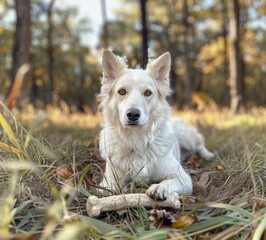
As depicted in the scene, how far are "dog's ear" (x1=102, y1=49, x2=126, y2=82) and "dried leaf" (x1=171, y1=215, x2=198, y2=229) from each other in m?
1.76

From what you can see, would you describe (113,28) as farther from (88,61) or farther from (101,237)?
(101,237)

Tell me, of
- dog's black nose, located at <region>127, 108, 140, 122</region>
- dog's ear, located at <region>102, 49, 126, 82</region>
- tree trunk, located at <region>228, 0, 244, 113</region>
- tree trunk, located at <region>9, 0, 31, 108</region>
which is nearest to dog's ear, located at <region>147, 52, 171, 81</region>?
dog's ear, located at <region>102, 49, 126, 82</region>

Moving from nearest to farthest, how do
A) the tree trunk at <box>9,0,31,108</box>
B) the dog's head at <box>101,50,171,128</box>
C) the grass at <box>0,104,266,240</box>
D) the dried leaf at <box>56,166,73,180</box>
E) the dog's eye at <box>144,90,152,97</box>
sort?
the grass at <box>0,104,266,240</box>, the dried leaf at <box>56,166,73,180</box>, the dog's head at <box>101,50,171,128</box>, the dog's eye at <box>144,90,152,97</box>, the tree trunk at <box>9,0,31,108</box>

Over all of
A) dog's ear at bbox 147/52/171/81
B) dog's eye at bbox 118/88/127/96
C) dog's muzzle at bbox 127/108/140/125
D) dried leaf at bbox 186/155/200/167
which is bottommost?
dried leaf at bbox 186/155/200/167

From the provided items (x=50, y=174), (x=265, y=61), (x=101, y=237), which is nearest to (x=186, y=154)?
(x=50, y=174)

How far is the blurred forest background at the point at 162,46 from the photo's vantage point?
19.0 m

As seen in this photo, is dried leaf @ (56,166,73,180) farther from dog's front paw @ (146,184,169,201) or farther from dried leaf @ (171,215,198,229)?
dried leaf @ (171,215,198,229)

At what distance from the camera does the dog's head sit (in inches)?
125

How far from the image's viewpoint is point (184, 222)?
2.27 m

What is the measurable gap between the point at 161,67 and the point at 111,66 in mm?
502

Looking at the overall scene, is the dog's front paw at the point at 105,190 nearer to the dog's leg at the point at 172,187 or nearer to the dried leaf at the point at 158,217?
the dog's leg at the point at 172,187

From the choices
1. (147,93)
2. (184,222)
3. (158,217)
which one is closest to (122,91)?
(147,93)

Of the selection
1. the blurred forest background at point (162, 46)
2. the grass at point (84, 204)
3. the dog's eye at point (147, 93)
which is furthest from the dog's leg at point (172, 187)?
the blurred forest background at point (162, 46)

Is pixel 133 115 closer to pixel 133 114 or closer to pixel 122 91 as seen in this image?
pixel 133 114
